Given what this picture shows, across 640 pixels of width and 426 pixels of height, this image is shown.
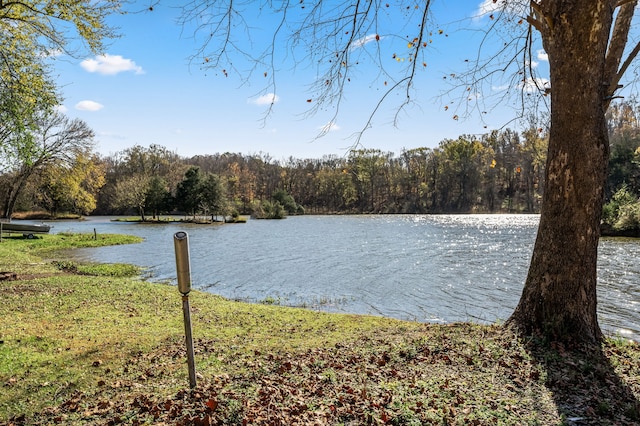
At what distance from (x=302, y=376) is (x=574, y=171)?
3957 mm

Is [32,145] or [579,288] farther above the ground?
[32,145]

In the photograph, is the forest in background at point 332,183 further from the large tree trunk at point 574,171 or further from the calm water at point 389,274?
the large tree trunk at point 574,171

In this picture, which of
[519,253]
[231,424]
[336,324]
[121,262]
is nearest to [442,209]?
[519,253]

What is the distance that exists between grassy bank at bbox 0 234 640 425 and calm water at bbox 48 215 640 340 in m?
5.02

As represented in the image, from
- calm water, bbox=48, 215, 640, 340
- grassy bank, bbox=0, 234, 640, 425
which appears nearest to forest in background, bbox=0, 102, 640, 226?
calm water, bbox=48, 215, 640, 340

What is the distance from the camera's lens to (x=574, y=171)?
454cm

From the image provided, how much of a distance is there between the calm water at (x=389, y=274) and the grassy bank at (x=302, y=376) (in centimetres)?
502

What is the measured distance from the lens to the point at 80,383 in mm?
4359

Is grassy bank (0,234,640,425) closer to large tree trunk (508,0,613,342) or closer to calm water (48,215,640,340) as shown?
large tree trunk (508,0,613,342)

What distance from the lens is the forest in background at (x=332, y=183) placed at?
53.5 metres

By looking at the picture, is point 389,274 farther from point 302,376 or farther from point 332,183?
point 332,183

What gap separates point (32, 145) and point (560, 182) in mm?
12581

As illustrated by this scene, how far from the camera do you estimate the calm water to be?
1112 cm

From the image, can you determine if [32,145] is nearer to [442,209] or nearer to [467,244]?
[467,244]
